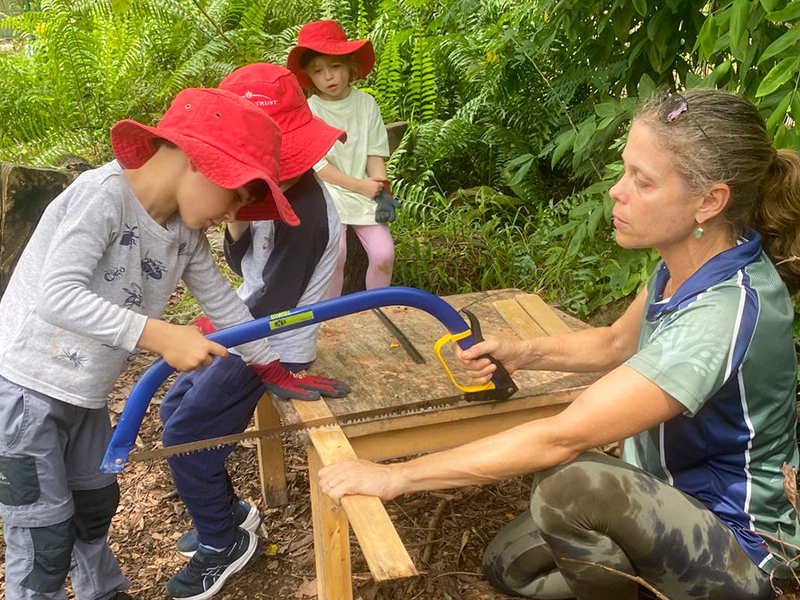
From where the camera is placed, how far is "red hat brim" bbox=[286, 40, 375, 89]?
4.09 m

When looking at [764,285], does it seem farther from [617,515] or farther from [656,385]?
[617,515]

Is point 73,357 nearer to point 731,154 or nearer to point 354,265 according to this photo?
point 731,154

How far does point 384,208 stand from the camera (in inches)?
173

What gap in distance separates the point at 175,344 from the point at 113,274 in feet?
1.09

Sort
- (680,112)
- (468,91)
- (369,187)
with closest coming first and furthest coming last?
1. (680,112)
2. (369,187)
3. (468,91)

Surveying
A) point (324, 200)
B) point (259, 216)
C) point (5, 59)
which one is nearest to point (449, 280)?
point (324, 200)

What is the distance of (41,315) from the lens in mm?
2107

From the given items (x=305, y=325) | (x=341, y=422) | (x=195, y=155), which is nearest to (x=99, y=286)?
(x=195, y=155)

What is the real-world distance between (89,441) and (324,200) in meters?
1.13

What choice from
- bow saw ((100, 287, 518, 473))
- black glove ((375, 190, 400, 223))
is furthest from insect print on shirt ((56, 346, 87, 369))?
black glove ((375, 190, 400, 223))

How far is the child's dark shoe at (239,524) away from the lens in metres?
3.11

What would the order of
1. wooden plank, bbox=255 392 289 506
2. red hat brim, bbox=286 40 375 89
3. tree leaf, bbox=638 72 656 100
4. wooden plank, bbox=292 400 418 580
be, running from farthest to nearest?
red hat brim, bbox=286 40 375 89
wooden plank, bbox=255 392 289 506
tree leaf, bbox=638 72 656 100
wooden plank, bbox=292 400 418 580

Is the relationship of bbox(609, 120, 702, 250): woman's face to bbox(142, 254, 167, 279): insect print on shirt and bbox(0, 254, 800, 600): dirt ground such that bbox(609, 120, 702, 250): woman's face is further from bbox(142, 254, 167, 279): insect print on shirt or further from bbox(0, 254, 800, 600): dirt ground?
bbox(0, 254, 800, 600): dirt ground

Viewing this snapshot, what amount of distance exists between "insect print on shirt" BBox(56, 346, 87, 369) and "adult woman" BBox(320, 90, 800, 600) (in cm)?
81
